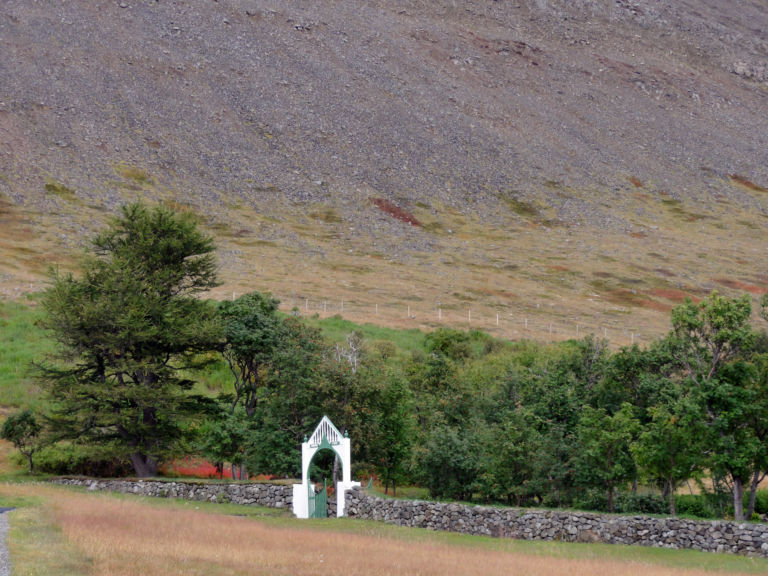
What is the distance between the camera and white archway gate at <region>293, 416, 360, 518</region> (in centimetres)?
2848

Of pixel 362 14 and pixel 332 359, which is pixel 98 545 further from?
pixel 362 14

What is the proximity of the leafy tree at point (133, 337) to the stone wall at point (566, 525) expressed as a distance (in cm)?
1001

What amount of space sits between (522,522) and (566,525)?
1.30 meters

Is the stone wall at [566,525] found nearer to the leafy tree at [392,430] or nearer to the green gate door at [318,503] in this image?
the green gate door at [318,503]

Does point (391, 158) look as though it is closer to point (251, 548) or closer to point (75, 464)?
point (75, 464)

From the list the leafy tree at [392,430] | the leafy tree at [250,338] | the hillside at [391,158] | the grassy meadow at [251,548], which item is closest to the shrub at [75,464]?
the leafy tree at [250,338]

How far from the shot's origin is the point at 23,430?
33375 millimetres

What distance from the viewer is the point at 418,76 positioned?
155 metres

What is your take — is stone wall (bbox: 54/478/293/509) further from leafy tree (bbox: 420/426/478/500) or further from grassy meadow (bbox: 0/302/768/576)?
leafy tree (bbox: 420/426/478/500)

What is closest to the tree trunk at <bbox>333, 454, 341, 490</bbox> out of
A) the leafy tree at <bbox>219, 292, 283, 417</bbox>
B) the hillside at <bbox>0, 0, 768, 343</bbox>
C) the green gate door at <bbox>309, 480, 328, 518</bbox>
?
the green gate door at <bbox>309, 480, 328, 518</bbox>

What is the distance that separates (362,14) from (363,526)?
16041 cm

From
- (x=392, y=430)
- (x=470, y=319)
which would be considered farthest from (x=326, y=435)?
(x=470, y=319)

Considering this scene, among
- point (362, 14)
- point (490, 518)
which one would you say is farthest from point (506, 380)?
point (362, 14)

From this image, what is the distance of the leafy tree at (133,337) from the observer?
1307 inches
